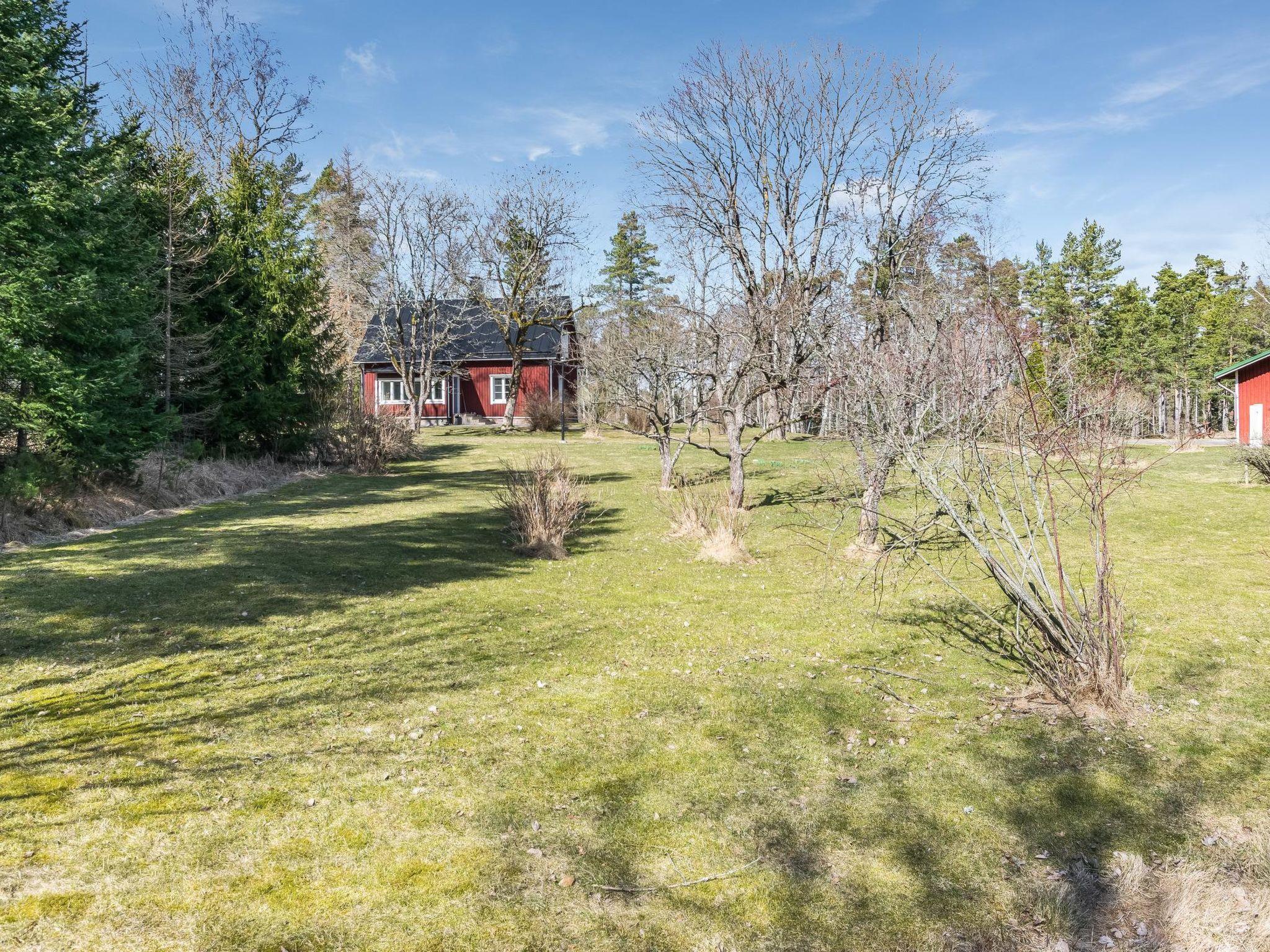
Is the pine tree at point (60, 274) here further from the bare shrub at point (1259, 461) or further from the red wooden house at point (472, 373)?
the red wooden house at point (472, 373)

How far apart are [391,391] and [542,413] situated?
35.5ft

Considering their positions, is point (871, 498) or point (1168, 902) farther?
point (871, 498)

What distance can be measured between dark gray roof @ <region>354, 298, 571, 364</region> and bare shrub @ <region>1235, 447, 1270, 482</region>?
27851 mm

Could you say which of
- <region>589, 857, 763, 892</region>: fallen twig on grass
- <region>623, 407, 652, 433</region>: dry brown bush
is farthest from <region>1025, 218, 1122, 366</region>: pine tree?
<region>589, 857, 763, 892</region>: fallen twig on grass

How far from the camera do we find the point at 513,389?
37.8 metres

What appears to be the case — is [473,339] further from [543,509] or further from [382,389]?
[543,509]

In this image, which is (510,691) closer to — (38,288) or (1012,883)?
(1012,883)

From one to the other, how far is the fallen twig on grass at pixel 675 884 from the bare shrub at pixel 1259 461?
20565 mm

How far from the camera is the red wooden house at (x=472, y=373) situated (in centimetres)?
3991

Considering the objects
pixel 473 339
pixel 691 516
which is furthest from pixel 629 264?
pixel 691 516

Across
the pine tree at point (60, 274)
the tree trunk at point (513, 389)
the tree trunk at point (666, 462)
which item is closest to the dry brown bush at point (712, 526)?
the tree trunk at point (666, 462)

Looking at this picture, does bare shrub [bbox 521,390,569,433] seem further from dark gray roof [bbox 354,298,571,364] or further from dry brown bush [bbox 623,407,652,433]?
dark gray roof [bbox 354,298,571,364]

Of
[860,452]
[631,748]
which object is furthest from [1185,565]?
[631,748]

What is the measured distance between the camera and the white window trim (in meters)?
41.7
